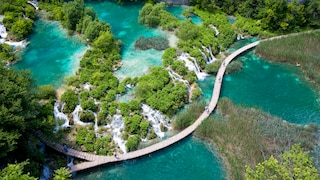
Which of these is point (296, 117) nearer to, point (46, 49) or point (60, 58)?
point (60, 58)

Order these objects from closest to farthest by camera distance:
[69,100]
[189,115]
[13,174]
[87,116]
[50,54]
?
1. [13,174]
2. [87,116]
3. [189,115]
4. [69,100]
5. [50,54]

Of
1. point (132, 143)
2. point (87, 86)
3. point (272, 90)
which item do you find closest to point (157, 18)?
point (87, 86)

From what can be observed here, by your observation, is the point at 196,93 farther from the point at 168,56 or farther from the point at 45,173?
the point at 45,173

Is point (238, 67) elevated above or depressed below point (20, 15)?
below

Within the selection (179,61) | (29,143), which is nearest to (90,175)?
(29,143)

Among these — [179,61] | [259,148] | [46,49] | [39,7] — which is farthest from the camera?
[39,7]

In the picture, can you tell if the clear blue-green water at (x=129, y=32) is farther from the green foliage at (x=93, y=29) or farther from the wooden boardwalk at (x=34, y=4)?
the wooden boardwalk at (x=34, y=4)
